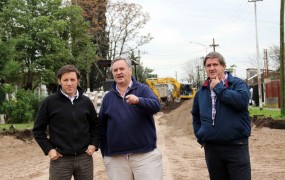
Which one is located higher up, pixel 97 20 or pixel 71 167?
pixel 97 20

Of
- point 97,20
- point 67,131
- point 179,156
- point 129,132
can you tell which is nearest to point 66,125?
point 67,131

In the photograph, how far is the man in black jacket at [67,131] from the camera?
15.5 ft

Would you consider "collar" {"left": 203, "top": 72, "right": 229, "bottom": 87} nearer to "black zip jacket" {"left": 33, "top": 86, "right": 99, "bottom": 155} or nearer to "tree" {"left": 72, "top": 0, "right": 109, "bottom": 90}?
"black zip jacket" {"left": 33, "top": 86, "right": 99, "bottom": 155}

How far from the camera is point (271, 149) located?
1374 centimetres

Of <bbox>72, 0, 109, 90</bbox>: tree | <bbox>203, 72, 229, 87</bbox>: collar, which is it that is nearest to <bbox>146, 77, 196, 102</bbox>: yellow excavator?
<bbox>72, 0, 109, 90</bbox>: tree

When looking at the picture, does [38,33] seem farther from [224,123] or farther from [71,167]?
[224,123]

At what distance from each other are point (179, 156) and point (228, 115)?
329 inches

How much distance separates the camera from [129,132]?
14.9ft

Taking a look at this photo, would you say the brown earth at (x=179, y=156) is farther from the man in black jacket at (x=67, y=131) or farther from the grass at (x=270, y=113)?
the man in black jacket at (x=67, y=131)

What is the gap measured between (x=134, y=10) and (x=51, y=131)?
139 feet

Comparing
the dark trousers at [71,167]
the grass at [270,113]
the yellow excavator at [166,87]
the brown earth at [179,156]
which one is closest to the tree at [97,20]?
the yellow excavator at [166,87]

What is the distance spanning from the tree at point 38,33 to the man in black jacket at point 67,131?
96.3 ft

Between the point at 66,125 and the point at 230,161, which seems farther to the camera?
the point at 66,125

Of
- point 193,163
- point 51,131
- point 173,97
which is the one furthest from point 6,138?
point 173,97
